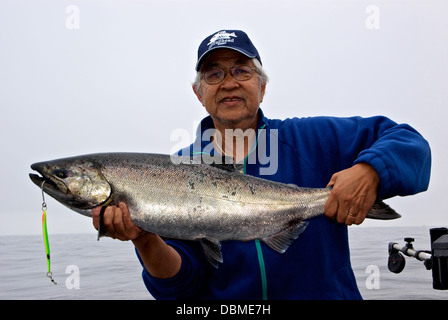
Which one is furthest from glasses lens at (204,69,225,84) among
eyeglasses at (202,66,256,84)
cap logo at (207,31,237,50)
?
cap logo at (207,31,237,50)

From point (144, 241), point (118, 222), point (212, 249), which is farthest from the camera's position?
point (144, 241)

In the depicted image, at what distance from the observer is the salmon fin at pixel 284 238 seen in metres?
3.20

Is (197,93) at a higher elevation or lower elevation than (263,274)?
higher

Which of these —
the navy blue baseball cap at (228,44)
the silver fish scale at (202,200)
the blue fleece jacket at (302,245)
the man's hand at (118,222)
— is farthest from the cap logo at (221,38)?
the man's hand at (118,222)

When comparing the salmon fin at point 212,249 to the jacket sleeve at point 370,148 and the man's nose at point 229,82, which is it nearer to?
the jacket sleeve at point 370,148

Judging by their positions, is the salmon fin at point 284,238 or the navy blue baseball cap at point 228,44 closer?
the salmon fin at point 284,238

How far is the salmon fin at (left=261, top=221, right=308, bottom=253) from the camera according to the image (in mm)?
3195

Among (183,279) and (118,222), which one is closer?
(118,222)

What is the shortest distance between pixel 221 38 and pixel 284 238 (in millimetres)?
1984

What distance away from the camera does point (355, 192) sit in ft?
9.58

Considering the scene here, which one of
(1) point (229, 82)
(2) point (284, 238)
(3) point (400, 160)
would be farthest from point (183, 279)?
(3) point (400, 160)

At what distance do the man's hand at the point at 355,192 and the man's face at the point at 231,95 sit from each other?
118 centimetres

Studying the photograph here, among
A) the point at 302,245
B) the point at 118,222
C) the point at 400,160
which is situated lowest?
the point at 302,245

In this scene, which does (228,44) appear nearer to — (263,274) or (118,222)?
(118,222)
